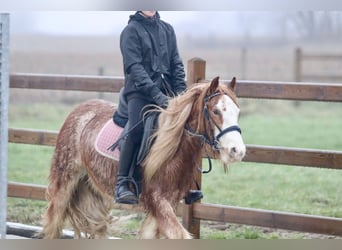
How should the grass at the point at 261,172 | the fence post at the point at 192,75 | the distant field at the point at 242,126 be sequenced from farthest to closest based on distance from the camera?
1. the distant field at the point at 242,126
2. the grass at the point at 261,172
3. the fence post at the point at 192,75

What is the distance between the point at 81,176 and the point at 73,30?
4.25m

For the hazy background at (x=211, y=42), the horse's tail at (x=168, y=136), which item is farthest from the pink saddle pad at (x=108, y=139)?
the hazy background at (x=211, y=42)

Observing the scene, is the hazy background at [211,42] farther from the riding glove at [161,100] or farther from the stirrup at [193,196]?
the stirrup at [193,196]

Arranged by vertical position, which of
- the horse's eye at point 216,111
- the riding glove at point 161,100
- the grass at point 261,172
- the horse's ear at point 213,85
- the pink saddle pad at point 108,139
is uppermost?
the horse's ear at point 213,85

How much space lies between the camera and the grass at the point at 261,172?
21.4 feet

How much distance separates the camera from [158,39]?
14.8ft

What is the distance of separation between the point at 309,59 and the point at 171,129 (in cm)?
1020

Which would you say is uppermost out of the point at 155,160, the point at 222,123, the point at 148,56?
the point at 148,56

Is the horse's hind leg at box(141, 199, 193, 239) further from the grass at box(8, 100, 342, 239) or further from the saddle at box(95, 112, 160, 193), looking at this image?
the grass at box(8, 100, 342, 239)

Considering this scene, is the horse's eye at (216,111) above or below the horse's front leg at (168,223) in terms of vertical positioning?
above

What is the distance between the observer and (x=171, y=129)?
4375mm

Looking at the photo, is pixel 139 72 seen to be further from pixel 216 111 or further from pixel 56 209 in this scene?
pixel 56 209

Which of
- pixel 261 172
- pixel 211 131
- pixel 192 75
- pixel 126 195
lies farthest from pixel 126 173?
pixel 261 172

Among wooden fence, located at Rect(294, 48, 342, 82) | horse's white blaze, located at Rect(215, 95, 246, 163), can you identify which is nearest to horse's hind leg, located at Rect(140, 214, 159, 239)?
horse's white blaze, located at Rect(215, 95, 246, 163)
